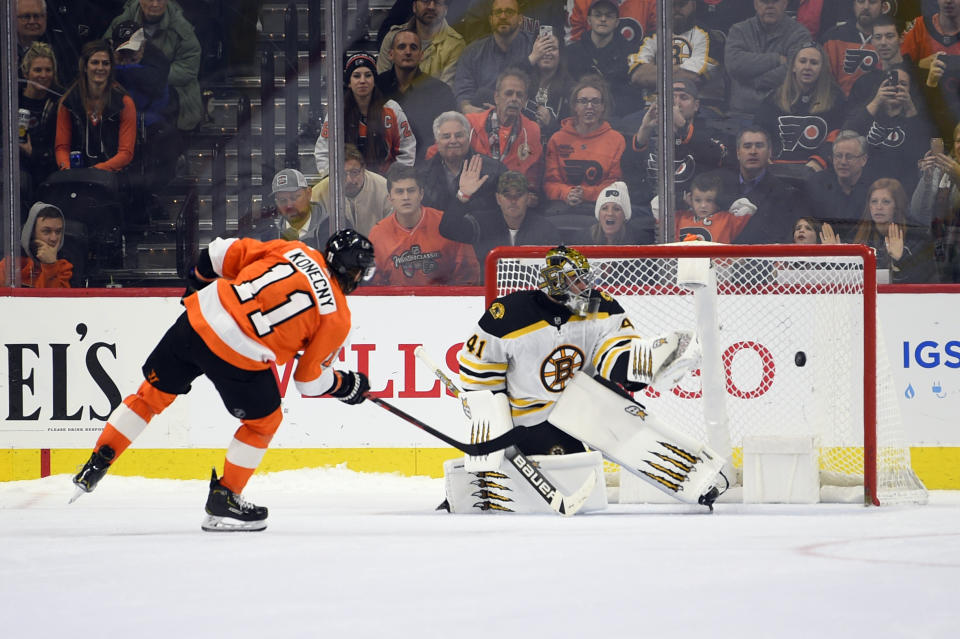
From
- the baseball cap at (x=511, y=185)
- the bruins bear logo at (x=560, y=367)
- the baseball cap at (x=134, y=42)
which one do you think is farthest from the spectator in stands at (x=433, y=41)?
the bruins bear logo at (x=560, y=367)

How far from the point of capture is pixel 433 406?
473cm

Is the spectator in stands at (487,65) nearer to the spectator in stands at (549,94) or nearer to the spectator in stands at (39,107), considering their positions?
the spectator in stands at (549,94)

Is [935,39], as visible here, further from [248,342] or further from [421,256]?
[248,342]

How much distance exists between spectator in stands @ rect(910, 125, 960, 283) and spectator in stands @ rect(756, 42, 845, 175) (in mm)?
445

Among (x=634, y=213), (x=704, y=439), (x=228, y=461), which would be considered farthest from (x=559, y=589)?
(x=634, y=213)

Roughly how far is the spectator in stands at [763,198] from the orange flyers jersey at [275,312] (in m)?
2.49

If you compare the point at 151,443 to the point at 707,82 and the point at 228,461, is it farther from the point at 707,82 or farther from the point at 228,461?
the point at 707,82

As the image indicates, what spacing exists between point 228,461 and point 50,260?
2361mm

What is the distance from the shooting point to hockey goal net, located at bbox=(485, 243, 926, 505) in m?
3.86

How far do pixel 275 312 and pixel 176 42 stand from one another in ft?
8.44

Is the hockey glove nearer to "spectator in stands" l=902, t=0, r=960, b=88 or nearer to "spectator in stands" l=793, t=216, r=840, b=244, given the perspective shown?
"spectator in stands" l=793, t=216, r=840, b=244

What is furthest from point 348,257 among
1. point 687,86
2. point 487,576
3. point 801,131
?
point 801,131

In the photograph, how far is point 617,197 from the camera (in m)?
4.93

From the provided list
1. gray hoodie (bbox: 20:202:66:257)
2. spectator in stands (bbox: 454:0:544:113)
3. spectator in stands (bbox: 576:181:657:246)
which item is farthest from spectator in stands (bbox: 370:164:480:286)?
gray hoodie (bbox: 20:202:66:257)
